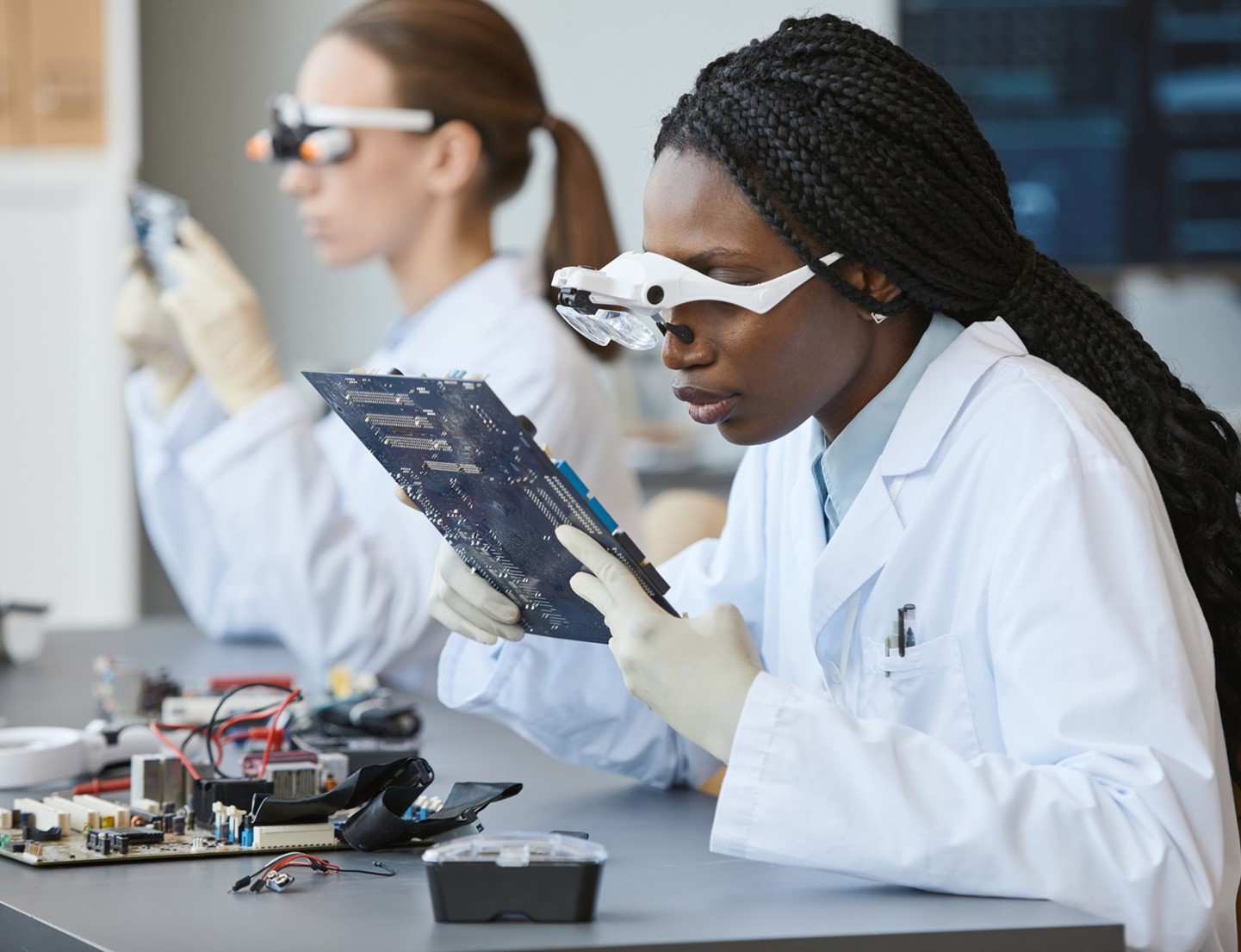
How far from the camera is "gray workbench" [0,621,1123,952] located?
78 cm

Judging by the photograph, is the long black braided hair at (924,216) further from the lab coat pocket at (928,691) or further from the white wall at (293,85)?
the white wall at (293,85)

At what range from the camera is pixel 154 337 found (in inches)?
91.4

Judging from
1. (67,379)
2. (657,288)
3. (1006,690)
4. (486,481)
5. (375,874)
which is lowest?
(67,379)

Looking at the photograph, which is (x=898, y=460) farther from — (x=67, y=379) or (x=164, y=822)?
(x=67, y=379)

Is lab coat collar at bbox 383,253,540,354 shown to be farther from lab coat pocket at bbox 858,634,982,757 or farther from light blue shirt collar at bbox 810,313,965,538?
lab coat pocket at bbox 858,634,982,757

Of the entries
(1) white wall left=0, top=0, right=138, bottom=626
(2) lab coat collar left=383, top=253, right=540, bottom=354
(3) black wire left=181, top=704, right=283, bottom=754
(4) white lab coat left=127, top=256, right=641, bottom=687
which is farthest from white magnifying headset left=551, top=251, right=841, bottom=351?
(1) white wall left=0, top=0, right=138, bottom=626

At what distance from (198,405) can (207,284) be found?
0.71ft

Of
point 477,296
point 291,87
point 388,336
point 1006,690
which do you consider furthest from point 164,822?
point 291,87

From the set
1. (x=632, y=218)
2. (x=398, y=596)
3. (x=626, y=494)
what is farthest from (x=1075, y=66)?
(x=398, y=596)

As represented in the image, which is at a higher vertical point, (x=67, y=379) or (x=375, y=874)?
(x=375, y=874)

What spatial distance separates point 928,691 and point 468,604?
1.24 ft

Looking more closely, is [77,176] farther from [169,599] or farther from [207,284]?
[207,284]

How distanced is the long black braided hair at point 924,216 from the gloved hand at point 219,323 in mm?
1069

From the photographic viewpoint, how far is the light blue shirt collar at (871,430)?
3.71 ft
